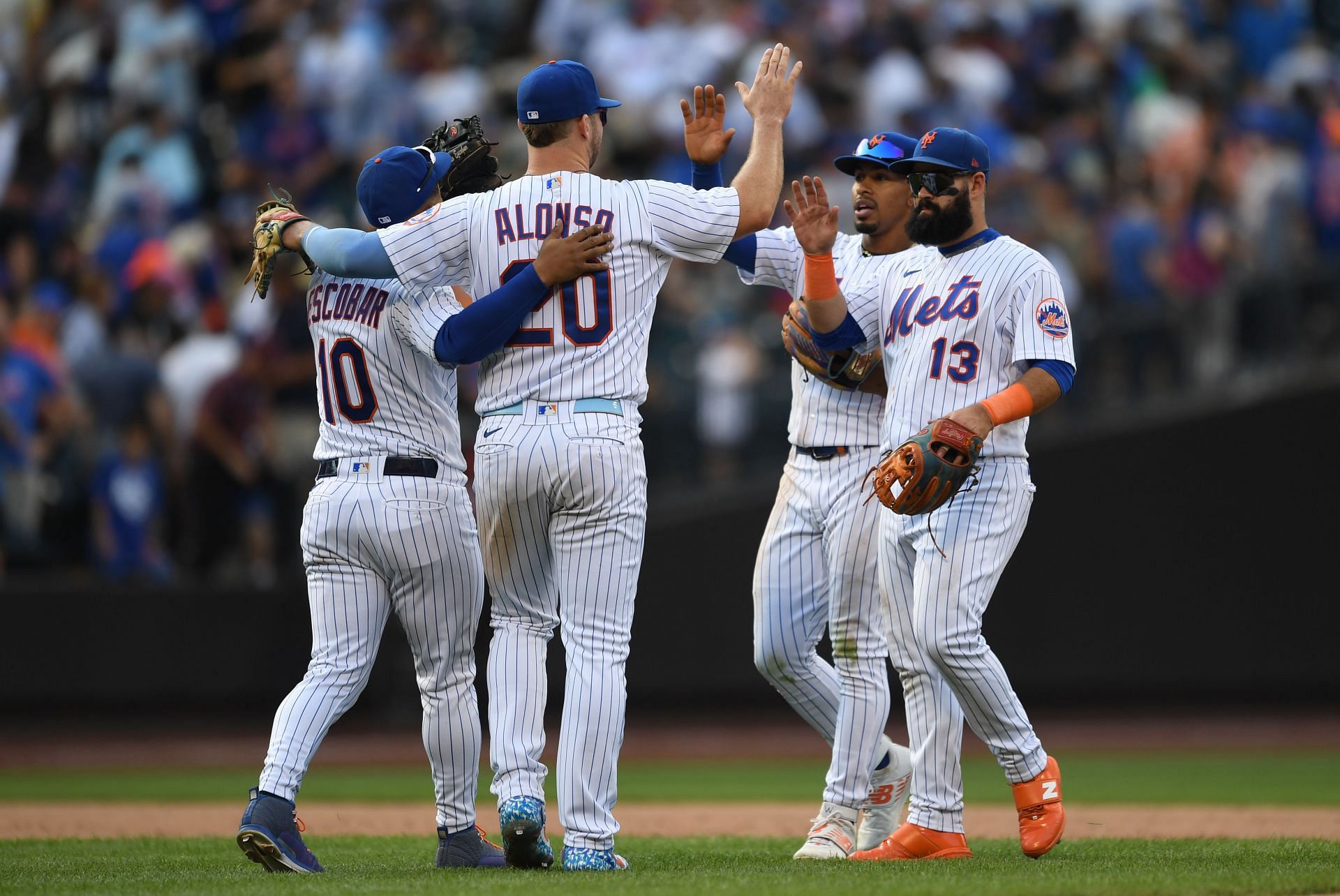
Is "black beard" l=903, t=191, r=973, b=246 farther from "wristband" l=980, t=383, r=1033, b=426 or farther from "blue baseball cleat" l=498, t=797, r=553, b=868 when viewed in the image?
"blue baseball cleat" l=498, t=797, r=553, b=868

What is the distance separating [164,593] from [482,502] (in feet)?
20.0

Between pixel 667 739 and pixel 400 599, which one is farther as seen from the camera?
pixel 667 739

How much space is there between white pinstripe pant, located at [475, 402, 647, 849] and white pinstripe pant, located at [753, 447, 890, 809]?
82 cm

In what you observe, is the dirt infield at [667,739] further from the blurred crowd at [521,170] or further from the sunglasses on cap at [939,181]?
the sunglasses on cap at [939,181]

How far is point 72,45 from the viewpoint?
1283 cm

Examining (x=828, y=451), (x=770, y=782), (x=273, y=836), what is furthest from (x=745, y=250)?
(x=770, y=782)

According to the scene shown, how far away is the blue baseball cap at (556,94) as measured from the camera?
15.7 feet

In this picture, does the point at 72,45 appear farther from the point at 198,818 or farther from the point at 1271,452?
the point at 1271,452

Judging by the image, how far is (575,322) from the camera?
15.8 ft

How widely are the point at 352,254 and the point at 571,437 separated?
82 centimetres

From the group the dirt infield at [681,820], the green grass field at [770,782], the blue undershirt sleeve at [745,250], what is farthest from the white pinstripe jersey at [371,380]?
the green grass field at [770,782]

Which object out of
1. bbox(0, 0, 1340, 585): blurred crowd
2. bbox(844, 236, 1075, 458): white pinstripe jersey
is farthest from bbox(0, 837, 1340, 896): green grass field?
bbox(0, 0, 1340, 585): blurred crowd

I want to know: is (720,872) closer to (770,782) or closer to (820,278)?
(820,278)

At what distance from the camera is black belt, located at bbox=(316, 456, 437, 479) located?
16.6ft
